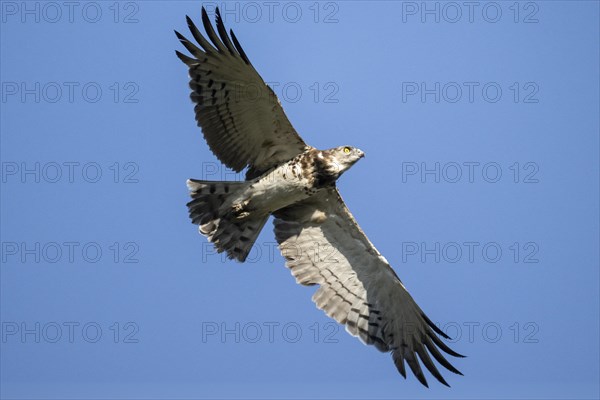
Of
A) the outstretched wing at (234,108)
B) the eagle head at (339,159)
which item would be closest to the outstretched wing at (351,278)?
the eagle head at (339,159)

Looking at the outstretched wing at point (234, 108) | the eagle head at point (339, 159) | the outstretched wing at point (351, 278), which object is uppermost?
the outstretched wing at point (234, 108)

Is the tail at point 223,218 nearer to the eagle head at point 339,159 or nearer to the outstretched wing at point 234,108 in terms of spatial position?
the outstretched wing at point 234,108

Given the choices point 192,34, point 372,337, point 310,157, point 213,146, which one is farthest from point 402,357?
point 192,34

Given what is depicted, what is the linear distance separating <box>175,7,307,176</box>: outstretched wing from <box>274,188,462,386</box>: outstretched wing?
82 cm

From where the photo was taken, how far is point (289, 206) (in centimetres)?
1143

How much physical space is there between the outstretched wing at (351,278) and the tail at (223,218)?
1.91 ft

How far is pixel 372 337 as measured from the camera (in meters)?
11.1

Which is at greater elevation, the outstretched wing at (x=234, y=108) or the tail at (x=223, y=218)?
the outstretched wing at (x=234, y=108)

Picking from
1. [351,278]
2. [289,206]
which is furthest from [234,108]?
[351,278]

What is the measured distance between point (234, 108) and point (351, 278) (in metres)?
2.59

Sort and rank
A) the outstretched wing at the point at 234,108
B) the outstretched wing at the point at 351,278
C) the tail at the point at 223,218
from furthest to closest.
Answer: the outstretched wing at the point at 351,278, the tail at the point at 223,218, the outstretched wing at the point at 234,108

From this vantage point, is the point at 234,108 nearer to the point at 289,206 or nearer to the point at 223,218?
the point at 223,218

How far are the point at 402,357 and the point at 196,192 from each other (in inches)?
122

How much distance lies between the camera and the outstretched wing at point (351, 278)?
1107 cm
